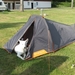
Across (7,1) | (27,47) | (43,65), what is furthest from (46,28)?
(7,1)

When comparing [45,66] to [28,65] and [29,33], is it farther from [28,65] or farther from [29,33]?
[29,33]

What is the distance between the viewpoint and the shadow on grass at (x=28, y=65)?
8.82 m

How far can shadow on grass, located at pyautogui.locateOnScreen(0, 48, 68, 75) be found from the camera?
28.9 feet

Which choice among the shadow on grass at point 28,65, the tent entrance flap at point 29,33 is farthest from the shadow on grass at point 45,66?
the tent entrance flap at point 29,33

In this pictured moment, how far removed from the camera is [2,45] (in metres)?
12.3

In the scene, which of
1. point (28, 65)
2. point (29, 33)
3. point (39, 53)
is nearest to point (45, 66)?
point (28, 65)

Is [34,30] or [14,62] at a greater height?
[34,30]

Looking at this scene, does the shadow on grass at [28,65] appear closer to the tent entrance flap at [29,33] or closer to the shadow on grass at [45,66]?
the shadow on grass at [45,66]

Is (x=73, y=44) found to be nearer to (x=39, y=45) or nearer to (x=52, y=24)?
(x=52, y=24)

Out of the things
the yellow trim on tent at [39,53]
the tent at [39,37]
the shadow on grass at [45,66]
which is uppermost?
the tent at [39,37]

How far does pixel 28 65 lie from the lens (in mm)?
9352

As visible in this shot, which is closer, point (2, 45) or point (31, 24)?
point (31, 24)

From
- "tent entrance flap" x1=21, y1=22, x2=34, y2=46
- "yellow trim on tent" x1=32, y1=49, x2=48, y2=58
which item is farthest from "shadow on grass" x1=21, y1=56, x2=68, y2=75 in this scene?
"tent entrance flap" x1=21, y1=22, x2=34, y2=46

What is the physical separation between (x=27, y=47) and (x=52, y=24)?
2.22 m
